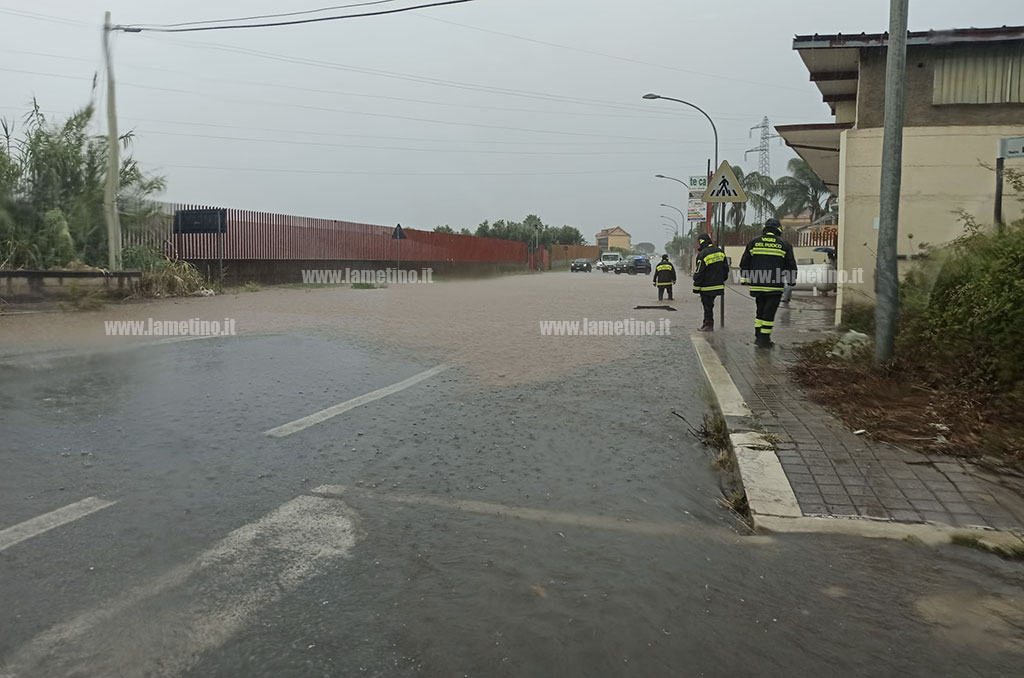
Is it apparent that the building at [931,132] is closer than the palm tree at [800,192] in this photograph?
Yes

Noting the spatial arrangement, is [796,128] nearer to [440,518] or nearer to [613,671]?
[440,518]

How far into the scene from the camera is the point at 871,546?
3939 millimetres

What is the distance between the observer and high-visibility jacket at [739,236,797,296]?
1048 centimetres

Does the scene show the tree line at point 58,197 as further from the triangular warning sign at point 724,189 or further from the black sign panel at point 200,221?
the triangular warning sign at point 724,189

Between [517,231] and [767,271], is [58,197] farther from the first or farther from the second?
[517,231]

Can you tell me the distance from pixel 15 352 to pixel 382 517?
7539 mm

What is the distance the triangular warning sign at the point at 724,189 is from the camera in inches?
562

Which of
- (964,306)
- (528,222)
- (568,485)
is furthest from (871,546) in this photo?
(528,222)

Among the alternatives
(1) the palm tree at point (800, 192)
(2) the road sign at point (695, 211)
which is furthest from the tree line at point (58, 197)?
(1) the palm tree at point (800, 192)

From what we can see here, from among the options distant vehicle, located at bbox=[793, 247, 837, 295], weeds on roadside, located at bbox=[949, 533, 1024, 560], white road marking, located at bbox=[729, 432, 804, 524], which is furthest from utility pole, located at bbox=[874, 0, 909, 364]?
distant vehicle, located at bbox=[793, 247, 837, 295]

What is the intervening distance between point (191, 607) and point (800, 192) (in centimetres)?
5518

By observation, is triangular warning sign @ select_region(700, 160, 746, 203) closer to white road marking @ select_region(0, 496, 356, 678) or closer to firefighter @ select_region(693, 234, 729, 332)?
firefighter @ select_region(693, 234, 729, 332)

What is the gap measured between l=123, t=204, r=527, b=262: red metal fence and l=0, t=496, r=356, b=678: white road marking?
18421 millimetres

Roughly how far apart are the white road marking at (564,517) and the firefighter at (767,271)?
6.87 m
